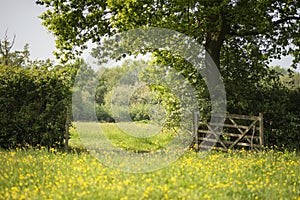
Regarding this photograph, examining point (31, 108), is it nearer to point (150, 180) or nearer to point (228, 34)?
point (150, 180)

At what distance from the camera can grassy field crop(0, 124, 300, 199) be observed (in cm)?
743

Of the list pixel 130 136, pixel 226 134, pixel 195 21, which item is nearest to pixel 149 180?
pixel 226 134

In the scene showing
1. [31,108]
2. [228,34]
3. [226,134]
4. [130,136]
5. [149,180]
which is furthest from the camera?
[228,34]

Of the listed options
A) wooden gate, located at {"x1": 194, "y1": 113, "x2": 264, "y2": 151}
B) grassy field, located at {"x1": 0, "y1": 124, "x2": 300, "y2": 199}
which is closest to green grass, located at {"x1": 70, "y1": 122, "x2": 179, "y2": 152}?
wooden gate, located at {"x1": 194, "y1": 113, "x2": 264, "y2": 151}

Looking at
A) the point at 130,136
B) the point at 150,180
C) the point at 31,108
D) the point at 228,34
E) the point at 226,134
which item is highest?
the point at 228,34

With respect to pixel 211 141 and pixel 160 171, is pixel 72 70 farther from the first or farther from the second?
pixel 160 171

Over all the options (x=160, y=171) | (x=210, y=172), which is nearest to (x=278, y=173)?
(x=210, y=172)

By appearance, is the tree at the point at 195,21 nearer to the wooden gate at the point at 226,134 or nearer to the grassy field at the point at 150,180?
the wooden gate at the point at 226,134

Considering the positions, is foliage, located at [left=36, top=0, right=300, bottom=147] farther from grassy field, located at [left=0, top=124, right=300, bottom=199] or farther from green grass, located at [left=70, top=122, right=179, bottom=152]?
grassy field, located at [left=0, top=124, right=300, bottom=199]

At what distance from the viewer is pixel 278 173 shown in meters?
9.78

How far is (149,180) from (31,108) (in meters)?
7.44

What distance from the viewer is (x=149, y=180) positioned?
7902 millimetres

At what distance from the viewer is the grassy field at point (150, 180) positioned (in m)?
7.43

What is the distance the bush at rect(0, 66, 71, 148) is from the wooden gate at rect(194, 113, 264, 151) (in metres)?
4.96
